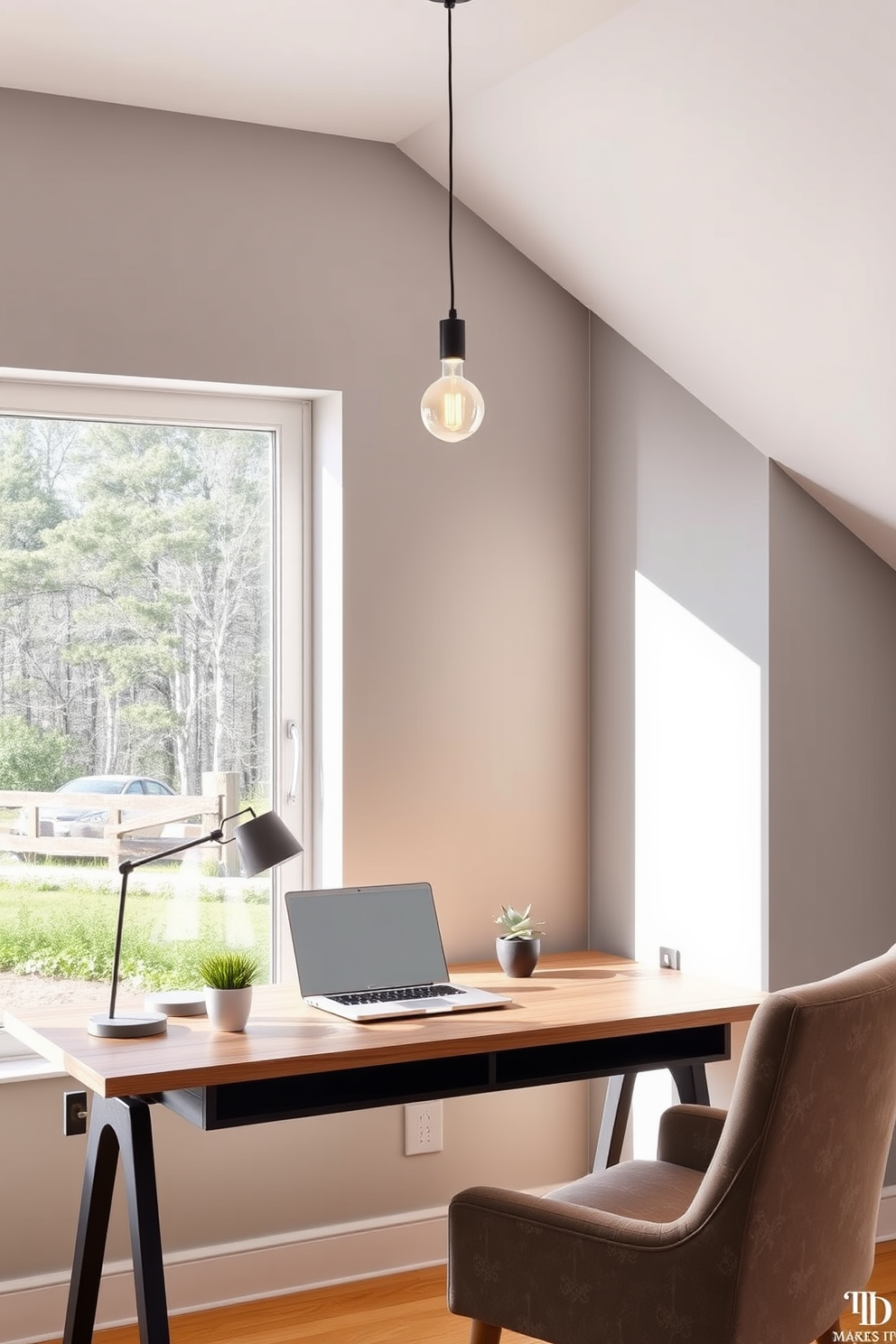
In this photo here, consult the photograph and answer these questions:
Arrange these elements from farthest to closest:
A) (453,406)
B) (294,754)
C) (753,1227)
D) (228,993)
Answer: (294,754), (228,993), (453,406), (753,1227)

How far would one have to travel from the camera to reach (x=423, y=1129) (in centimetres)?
333

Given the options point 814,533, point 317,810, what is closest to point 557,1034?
point 317,810

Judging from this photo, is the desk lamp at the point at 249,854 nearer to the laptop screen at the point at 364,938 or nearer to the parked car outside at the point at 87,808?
the laptop screen at the point at 364,938

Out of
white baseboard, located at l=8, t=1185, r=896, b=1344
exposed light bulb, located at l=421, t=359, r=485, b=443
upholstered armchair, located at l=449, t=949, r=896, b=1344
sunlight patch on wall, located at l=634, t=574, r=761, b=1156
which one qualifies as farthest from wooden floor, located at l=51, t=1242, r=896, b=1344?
exposed light bulb, located at l=421, t=359, r=485, b=443

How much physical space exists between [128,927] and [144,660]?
590mm

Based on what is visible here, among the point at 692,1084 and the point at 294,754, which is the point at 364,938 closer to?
the point at 294,754

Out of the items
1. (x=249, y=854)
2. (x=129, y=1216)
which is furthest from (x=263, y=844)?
(x=129, y=1216)

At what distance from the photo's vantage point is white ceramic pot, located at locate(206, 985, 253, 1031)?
2.54 m

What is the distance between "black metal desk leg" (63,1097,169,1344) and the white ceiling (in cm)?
183

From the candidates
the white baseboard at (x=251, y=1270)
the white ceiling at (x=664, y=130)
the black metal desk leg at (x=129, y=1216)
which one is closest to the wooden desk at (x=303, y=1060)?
the black metal desk leg at (x=129, y=1216)

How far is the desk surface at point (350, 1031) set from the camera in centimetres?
229

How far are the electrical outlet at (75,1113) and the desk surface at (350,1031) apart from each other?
0.22 meters

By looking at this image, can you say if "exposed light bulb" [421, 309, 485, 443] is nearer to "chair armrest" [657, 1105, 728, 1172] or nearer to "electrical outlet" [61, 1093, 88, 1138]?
"chair armrest" [657, 1105, 728, 1172]

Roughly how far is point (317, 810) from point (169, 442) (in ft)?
2.98
